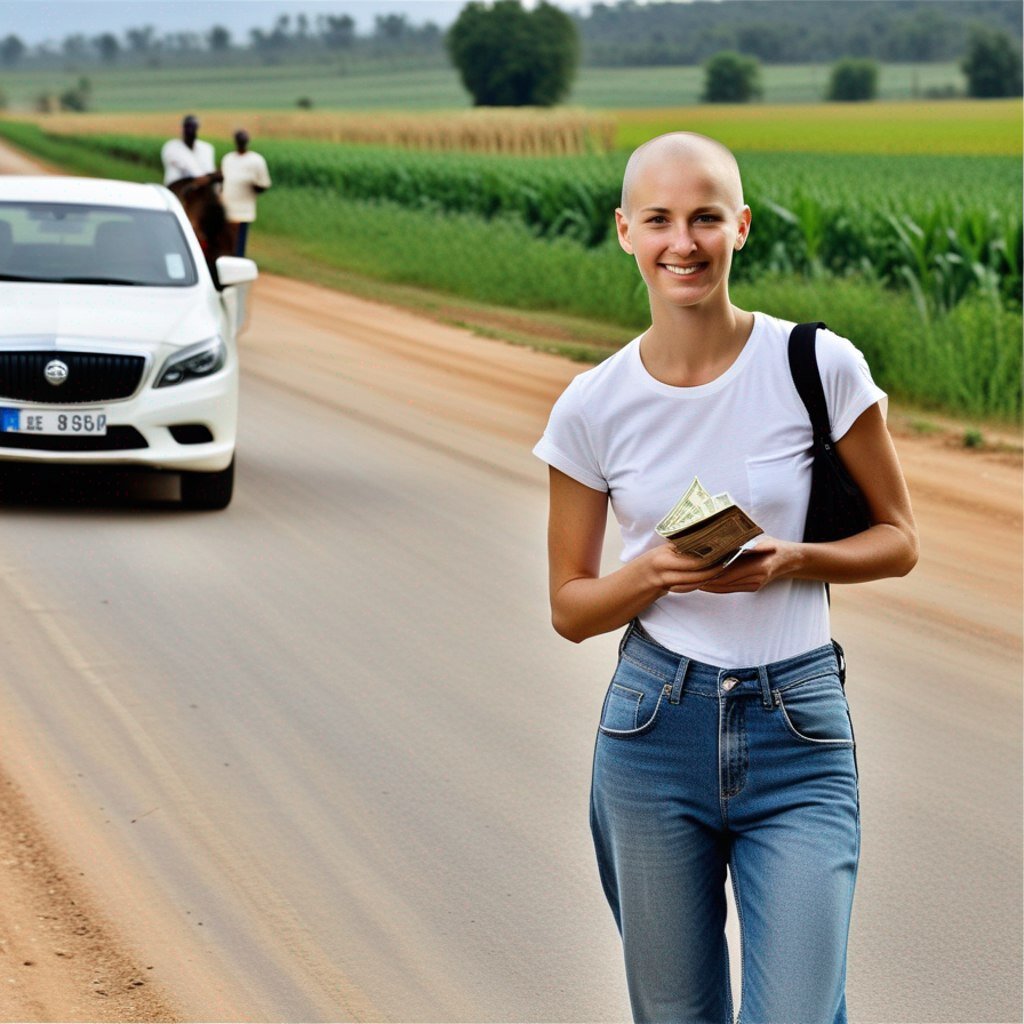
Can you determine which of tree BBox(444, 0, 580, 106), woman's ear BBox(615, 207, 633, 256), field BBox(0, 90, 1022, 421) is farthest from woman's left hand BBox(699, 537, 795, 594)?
tree BBox(444, 0, 580, 106)

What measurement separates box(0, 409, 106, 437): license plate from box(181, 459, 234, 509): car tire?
61 centimetres

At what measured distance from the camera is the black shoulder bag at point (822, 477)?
302cm

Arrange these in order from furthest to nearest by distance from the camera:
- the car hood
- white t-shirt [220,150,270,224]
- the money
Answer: white t-shirt [220,150,270,224], the car hood, the money

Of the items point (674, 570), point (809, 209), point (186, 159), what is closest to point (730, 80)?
point (809, 209)

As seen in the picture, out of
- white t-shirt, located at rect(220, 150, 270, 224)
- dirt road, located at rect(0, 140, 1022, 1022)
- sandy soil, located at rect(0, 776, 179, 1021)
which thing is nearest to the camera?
sandy soil, located at rect(0, 776, 179, 1021)

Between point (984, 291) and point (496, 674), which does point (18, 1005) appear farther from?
point (984, 291)

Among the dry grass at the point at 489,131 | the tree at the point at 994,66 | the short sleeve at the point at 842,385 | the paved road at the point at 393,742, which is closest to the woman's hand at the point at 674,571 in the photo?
the short sleeve at the point at 842,385

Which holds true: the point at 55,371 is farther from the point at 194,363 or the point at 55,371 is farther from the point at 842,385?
the point at 842,385

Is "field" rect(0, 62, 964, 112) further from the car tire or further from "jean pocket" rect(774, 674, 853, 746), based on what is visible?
"jean pocket" rect(774, 674, 853, 746)

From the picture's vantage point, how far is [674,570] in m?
2.89

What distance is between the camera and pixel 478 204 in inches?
1404

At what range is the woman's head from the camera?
299cm

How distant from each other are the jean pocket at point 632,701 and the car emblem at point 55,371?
748 cm

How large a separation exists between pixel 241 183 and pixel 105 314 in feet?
38.4
